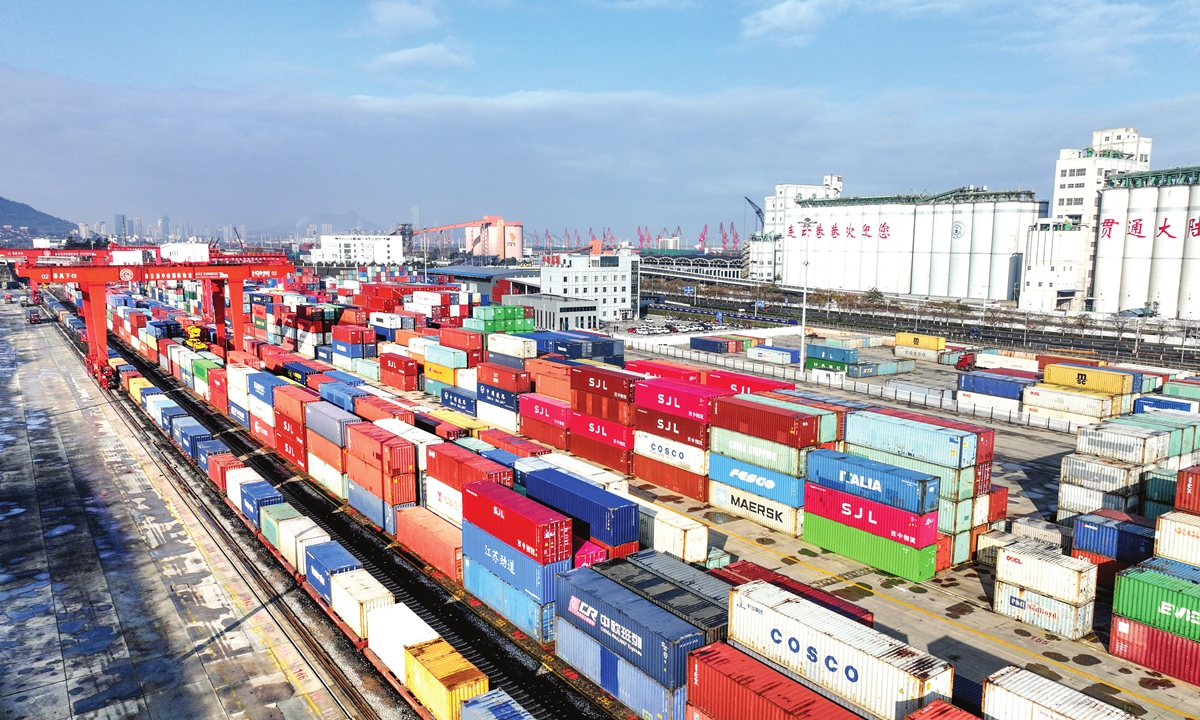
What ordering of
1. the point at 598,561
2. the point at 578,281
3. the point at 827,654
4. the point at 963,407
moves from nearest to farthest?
the point at 827,654, the point at 598,561, the point at 963,407, the point at 578,281

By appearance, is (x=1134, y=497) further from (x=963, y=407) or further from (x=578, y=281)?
(x=578, y=281)


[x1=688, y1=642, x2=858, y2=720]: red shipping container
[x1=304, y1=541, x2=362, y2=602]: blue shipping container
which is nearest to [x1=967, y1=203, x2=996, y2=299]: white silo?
[x1=304, y1=541, x2=362, y2=602]: blue shipping container

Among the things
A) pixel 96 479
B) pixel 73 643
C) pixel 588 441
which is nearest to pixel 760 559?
pixel 588 441

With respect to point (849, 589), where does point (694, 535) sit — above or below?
above

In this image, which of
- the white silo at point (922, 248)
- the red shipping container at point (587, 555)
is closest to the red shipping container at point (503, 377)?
the red shipping container at point (587, 555)

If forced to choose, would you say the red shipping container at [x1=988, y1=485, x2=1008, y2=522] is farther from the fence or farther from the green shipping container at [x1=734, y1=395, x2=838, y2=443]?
the fence

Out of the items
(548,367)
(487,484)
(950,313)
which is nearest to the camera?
(487,484)

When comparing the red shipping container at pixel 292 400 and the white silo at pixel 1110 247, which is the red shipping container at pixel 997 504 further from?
the white silo at pixel 1110 247
